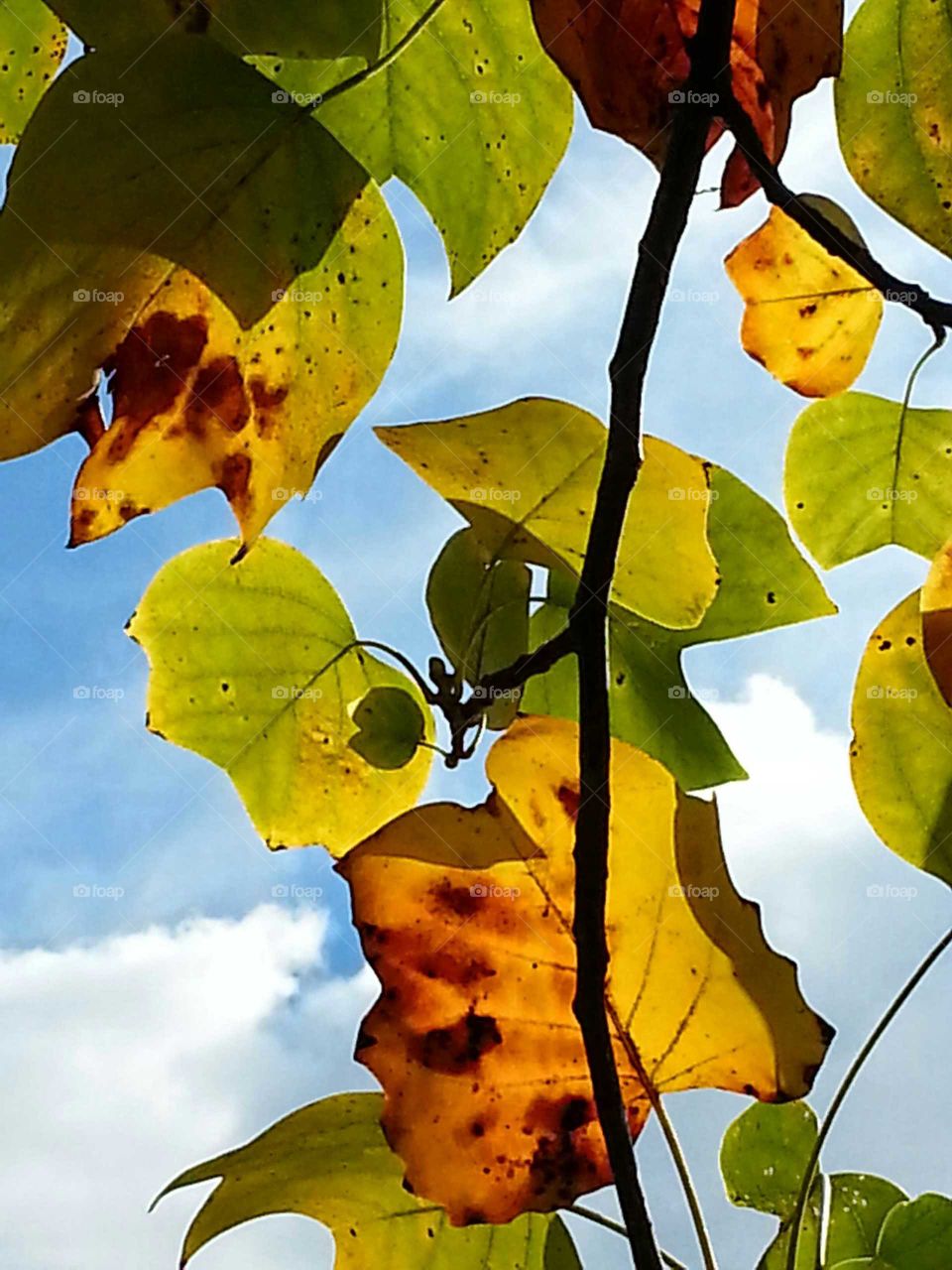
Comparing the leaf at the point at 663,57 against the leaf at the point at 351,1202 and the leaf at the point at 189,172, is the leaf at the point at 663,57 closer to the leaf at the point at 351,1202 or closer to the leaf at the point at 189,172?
the leaf at the point at 189,172

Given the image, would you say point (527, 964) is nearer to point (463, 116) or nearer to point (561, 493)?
point (561, 493)

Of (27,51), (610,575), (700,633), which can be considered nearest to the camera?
(610,575)

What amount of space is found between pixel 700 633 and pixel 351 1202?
0.28 m

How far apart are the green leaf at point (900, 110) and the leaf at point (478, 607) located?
0.22 metres

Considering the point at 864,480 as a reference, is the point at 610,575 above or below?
below

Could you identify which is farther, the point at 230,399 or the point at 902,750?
the point at 902,750

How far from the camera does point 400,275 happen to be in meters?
0.42

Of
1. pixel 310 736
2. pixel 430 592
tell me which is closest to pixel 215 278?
pixel 430 592

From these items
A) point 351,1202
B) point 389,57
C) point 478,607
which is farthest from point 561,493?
point 351,1202

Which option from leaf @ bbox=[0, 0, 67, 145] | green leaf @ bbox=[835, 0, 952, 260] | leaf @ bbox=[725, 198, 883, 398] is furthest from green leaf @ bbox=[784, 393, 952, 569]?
leaf @ bbox=[0, 0, 67, 145]

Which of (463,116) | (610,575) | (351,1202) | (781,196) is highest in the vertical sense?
(463,116)

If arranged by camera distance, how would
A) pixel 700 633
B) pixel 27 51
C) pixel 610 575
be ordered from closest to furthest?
1. pixel 610 575
2. pixel 27 51
3. pixel 700 633

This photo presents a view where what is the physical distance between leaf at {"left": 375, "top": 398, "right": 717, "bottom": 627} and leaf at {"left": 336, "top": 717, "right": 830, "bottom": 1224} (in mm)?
77

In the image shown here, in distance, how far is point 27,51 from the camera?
476mm
